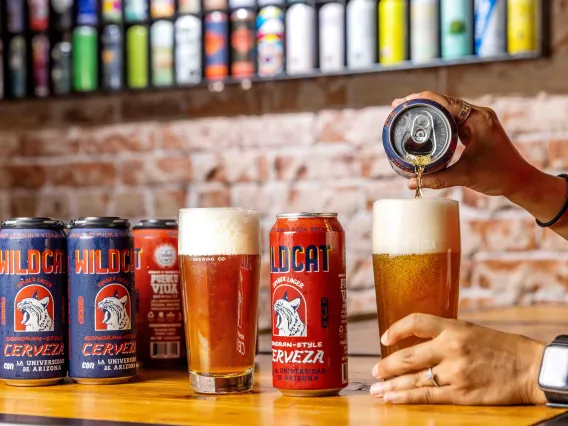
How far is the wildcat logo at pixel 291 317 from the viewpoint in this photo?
3.26 ft

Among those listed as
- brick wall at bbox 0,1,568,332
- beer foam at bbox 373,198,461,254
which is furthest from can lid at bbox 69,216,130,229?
brick wall at bbox 0,1,568,332

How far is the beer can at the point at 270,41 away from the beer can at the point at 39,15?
31.3 inches

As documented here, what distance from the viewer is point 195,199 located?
9.49 feet

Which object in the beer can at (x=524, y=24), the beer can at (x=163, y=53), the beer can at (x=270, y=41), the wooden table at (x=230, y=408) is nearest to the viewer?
the wooden table at (x=230, y=408)

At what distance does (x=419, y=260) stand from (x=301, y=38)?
178 cm

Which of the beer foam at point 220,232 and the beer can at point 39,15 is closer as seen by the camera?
the beer foam at point 220,232

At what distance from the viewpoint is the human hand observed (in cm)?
95

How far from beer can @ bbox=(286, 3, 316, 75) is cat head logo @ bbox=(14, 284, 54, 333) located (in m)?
1.71

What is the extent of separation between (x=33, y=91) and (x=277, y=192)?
94cm

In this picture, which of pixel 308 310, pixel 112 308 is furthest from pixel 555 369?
pixel 112 308

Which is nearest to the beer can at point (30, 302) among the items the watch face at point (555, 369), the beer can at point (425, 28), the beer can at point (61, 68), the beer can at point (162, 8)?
the watch face at point (555, 369)

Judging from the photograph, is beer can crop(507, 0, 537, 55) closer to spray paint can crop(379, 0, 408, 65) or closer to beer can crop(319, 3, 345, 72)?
spray paint can crop(379, 0, 408, 65)

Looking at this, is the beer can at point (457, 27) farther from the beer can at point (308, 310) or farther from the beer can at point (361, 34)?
the beer can at point (308, 310)

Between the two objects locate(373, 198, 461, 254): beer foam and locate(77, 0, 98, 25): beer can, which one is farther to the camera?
locate(77, 0, 98, 25): beer can
